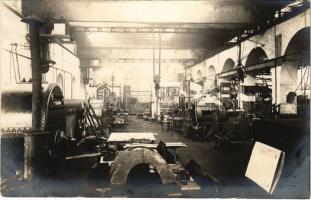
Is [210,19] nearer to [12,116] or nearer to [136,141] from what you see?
[136,141]

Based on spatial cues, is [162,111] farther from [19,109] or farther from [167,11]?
[19,109]

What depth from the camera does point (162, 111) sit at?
18.5m

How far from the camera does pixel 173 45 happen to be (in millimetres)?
19141

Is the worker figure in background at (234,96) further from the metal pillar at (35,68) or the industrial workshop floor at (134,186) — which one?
the metal pillar at (35,68)

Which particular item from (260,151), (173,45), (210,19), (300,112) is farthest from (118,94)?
(260,151)

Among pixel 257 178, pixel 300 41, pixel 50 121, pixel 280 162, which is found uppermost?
pixel 300 41

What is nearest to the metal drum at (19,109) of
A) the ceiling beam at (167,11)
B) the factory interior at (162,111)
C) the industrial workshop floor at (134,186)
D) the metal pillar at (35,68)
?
the factory interior at (162,111)

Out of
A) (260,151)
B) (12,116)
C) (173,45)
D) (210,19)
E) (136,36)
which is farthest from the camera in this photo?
(173,45)

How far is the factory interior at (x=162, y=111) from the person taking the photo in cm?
439

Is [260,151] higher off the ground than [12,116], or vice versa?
[12,116]

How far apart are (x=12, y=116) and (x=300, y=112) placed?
7.61 metres

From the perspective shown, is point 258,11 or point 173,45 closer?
point 258,11

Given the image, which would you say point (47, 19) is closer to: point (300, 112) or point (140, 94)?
point (300, 112)

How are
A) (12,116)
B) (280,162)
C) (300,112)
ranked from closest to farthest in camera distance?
(280,162)
(12,116)
(300,112)
